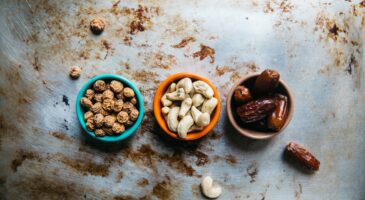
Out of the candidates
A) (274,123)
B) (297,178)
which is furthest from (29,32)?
(297,178)

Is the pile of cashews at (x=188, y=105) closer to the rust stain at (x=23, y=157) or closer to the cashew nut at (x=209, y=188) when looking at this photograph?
the cashew nut at (x=209, y=188)

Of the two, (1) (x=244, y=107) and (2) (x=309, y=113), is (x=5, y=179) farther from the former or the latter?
(2) (x=309, y=113)

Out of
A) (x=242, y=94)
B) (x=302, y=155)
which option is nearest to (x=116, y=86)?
(x=242, y=94)

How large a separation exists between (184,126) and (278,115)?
21cm

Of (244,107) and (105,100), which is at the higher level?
(244,107)

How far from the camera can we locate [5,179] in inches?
46.1

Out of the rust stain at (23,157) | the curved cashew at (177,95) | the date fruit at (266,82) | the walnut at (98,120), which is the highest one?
the date fruit at (266,82)

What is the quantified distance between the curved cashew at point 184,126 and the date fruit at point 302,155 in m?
0.27

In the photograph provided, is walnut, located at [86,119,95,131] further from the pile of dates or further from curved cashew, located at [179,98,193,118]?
the pile of dates

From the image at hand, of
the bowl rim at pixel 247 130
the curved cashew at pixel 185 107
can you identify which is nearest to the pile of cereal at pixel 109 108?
the curved cashew at pixel 185 107

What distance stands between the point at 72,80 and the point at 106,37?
134mm

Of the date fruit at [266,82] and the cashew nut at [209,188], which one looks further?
the cashew nut at [209,188]

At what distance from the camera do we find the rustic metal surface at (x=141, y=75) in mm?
1149

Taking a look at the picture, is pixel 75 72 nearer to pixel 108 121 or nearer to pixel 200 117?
pixel 108 121
